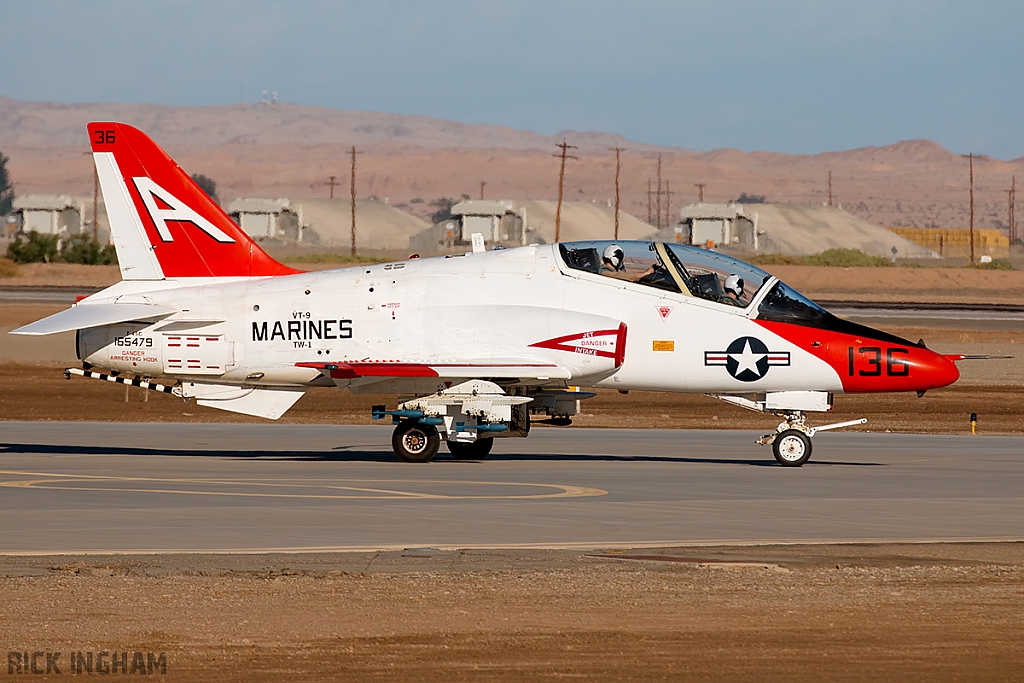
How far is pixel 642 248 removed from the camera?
22.1m

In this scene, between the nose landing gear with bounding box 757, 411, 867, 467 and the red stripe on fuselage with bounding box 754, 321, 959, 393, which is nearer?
the red stripe on fuselage with bounding box 754, 321, 959, 393

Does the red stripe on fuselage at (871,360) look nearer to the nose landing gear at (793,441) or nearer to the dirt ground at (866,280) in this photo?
the nose landing gear at (793,441)

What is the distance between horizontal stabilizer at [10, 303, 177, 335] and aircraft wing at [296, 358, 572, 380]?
322cm

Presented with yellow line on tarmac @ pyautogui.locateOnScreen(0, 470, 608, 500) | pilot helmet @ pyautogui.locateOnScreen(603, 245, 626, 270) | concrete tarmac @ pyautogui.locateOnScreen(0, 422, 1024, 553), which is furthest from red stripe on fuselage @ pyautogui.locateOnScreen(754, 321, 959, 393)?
yellow line on tarmac @ pyautogui.locateOnScreen(0, 470, 608, 500)

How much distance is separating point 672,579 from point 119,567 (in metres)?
4.83

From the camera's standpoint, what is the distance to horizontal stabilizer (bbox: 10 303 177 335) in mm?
21938

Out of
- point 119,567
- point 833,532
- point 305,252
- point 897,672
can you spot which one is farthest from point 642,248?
point 305,252

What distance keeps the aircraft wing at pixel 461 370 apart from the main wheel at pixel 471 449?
188cm

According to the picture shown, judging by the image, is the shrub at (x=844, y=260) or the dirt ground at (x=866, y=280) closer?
the dirt ground at (x=866, y=280)

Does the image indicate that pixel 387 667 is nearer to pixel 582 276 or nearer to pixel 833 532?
pixel 833 532

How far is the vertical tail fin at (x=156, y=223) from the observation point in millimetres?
23391

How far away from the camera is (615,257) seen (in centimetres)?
2214

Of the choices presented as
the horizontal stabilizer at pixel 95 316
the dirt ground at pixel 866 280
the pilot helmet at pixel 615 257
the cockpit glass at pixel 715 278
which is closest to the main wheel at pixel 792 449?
the cockpit glass at pixel 715 278

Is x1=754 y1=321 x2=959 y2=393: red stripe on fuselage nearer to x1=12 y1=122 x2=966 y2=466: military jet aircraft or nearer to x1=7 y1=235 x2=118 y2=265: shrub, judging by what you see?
x1=12 y1=122 x2=966 y2=466: military jet aircraft
